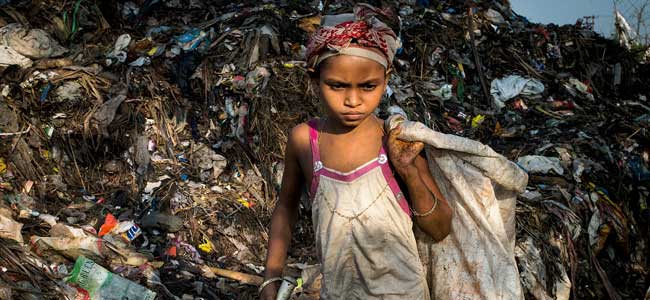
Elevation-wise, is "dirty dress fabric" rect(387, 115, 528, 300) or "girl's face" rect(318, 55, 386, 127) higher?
"girl's face" rect(318, 55, 386, 127)

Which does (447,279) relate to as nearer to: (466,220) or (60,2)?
(466,220)

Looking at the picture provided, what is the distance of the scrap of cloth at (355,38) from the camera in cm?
169

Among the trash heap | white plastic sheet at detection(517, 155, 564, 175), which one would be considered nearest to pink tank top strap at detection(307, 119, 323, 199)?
the trash heap

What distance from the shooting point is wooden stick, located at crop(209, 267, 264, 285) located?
3.95 m

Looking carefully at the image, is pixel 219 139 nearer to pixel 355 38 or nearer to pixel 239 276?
pixel 239 276

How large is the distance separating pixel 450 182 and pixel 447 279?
280 mm

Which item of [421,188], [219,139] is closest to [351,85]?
[421,188]

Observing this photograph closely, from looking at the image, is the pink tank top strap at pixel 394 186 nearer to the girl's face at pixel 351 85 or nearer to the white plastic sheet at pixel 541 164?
the girl's face at pixel 351 85

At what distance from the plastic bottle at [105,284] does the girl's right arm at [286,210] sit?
66.2 inches

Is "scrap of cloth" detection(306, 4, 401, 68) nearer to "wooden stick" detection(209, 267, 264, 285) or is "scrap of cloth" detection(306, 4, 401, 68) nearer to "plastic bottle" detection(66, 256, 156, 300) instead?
"plastic bottle" detection(66, 256, 156, 300)

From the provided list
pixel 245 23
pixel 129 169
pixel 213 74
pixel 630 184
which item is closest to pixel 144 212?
pixel 129 169

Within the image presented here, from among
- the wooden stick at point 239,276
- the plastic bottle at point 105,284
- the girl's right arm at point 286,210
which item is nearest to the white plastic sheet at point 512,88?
the wooden stick at point 239,276

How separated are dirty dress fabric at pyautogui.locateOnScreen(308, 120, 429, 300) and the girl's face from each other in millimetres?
156

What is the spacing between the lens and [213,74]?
5508 millimetres
